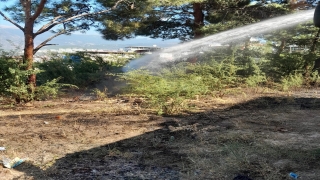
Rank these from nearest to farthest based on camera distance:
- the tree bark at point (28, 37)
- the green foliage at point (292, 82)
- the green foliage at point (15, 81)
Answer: the green foliage at point (15, 81) < the tree bark at point (28, 37) < the green foliage at point (292, 82)

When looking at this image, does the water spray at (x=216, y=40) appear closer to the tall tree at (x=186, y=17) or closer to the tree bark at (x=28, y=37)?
the tall tree at (x=186, y=17)

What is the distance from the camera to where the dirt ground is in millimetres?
2971

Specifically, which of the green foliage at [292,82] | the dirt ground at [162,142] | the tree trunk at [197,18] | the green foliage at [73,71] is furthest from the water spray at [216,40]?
the dirt ground at [162,142]

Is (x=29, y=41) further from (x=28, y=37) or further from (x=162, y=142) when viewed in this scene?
(x=162, y=142)

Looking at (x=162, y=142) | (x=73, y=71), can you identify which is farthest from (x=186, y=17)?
(x=162, y=142)

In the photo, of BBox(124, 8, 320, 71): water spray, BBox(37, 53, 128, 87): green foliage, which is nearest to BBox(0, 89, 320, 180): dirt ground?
BBox(37, 53, 128, 87): green foliage

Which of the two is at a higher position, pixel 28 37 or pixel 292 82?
pixel 28 37

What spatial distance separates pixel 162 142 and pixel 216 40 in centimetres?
733

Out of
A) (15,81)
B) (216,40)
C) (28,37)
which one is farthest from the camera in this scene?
(216,40)

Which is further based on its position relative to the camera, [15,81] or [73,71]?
[73,71]

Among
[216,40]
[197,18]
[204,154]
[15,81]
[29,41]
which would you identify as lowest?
[204,154]

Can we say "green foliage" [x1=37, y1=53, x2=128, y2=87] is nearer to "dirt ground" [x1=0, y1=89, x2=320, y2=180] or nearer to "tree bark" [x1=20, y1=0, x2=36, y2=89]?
"tree bark" [x1=20, y1=0, x2=36, y2=89]

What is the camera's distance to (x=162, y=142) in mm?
3936

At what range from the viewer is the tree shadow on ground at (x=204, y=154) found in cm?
291
